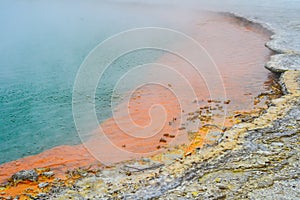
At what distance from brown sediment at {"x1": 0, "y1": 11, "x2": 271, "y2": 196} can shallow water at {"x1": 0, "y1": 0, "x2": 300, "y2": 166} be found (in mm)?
370

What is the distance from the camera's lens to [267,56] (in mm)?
10867

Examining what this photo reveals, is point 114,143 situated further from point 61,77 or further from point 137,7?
point 137,7

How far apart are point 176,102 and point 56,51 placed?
616 centimetres

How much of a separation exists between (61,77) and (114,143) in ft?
13.8

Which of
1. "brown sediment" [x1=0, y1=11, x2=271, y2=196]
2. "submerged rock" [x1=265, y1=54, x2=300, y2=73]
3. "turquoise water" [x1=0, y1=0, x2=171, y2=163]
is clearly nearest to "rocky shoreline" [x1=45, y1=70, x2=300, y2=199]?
"brown sediment" [x1=0, y1=11, x2=271, y2=196]

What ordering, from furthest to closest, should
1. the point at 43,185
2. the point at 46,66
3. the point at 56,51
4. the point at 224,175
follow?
the point at 56,51
the point at 46,66
the point at 43,185
the point at 224,175

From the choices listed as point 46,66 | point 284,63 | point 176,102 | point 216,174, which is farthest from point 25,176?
point 284,63

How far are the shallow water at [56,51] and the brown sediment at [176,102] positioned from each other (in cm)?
37

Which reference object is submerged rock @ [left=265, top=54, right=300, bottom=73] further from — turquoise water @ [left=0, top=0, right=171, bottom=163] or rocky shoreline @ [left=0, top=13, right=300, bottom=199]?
turquoise water @ [left=0, top=0, right=171, bottom=163]

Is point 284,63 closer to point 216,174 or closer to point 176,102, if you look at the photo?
point 176,102

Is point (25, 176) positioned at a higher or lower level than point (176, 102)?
lower

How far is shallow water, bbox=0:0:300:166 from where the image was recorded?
689 centimetres

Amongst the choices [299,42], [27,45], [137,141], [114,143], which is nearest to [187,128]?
[137,141]

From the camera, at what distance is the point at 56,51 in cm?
1221
